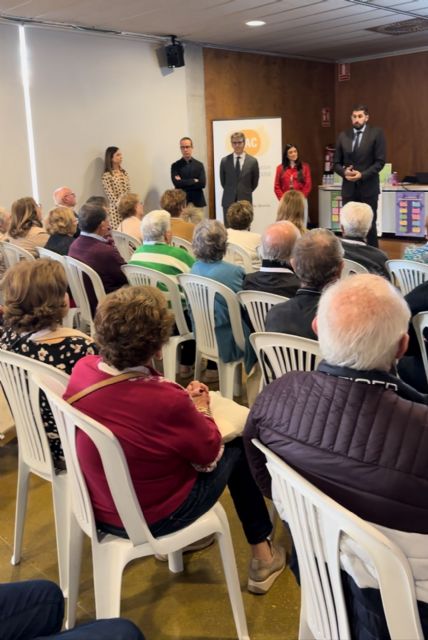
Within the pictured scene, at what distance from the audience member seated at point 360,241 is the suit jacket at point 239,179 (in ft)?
12.7

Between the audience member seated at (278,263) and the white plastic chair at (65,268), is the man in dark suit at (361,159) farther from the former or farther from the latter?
the audience member seated at (278,263)

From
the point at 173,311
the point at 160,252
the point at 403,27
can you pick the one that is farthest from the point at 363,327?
the point at 403,27

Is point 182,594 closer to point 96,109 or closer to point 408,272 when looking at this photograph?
point 408,272

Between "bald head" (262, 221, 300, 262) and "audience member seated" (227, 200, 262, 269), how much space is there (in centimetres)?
132

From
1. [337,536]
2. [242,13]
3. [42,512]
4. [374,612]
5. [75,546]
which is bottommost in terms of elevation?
[42,512]

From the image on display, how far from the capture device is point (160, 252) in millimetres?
3895

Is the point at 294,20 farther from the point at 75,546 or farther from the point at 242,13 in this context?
the point at 75,546

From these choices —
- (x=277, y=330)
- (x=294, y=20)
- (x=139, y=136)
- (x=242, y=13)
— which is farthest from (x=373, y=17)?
(x=277, y=330)

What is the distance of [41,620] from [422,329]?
5.96 ft

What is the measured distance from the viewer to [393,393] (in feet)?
4.29

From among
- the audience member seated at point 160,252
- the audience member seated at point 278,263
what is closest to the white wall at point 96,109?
the audience member seated at point 160,252

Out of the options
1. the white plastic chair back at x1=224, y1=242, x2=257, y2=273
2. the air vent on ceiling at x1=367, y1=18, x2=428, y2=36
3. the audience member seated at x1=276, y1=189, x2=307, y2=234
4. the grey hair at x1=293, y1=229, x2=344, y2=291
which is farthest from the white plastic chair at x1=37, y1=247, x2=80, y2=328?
the air vent on ceiling at x1=367, y1=18, x2=428, y2=36

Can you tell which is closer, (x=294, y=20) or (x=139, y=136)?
(x=294, y=20)

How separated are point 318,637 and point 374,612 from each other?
226 mm
